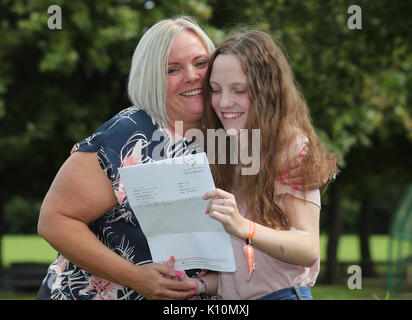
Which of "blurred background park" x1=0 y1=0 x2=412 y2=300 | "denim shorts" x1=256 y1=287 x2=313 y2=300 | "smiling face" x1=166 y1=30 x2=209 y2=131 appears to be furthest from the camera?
"blurred background park" x1=0 y1=0 x2=412 y2=300

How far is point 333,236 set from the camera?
17812mm

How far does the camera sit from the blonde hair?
8.54 feet

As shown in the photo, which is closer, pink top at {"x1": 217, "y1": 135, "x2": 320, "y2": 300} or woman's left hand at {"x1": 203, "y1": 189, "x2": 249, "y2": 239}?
woman's left hand at {"x1": 203, "y1": 189, "x2": 249, "y2": 239}

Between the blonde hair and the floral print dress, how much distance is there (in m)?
0.11

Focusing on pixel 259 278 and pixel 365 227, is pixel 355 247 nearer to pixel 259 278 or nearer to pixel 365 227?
pixel 365 227

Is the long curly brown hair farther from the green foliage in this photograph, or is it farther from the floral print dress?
the green foliage

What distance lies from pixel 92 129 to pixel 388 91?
227 inches

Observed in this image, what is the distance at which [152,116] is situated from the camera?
8.39 ft

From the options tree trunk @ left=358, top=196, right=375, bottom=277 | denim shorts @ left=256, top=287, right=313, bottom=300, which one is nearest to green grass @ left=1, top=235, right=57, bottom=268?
tree trunk @ left=358, top=196, right=375, bottom=277

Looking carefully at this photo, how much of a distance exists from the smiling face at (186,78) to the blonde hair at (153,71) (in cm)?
5

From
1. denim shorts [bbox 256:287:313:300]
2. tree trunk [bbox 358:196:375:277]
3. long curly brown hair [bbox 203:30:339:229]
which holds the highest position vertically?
long curly brown hair [bbox 203:30:339:229]

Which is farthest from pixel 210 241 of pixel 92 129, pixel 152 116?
pixel 92 129

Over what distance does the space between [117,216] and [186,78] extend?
71 centimetres

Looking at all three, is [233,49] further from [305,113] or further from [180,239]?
[180,239]
